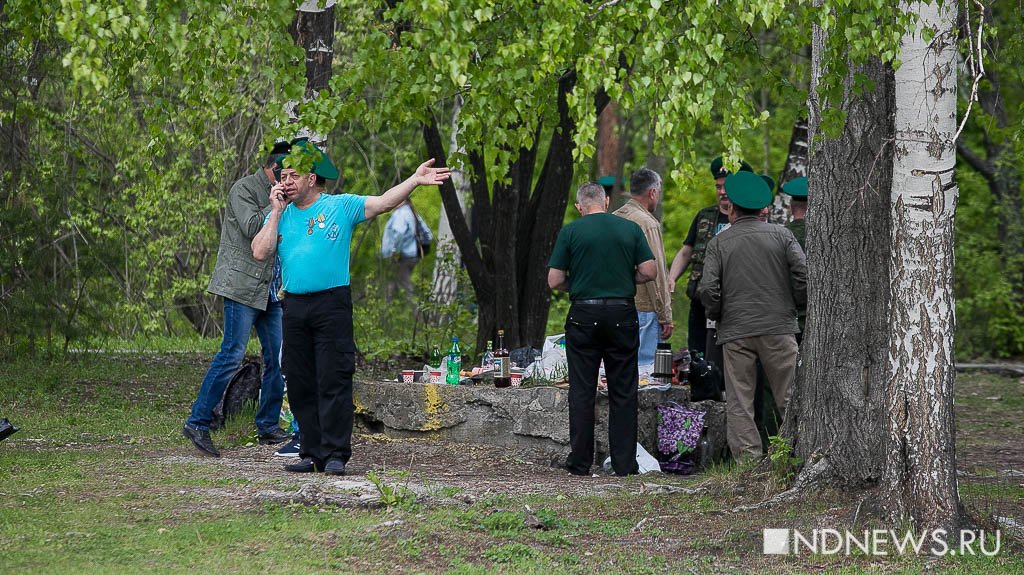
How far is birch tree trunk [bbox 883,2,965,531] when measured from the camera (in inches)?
234

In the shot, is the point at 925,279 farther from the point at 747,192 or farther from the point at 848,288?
the point at 747,192

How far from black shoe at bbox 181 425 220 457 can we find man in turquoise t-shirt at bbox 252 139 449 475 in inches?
45.0

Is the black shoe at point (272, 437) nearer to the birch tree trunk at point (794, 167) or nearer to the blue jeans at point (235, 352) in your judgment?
the blue jeans at point (235, 352)

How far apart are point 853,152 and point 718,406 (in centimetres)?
273

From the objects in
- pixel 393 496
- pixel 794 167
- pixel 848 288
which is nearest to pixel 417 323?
pixel 794 167

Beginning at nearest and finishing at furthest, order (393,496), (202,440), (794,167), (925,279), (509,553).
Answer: (509,553), (925,279), (393,496), (202,440), (794,167)

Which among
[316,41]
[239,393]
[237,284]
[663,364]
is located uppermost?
[316,41]

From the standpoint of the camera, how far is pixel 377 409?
958cm

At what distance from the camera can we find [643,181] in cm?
948

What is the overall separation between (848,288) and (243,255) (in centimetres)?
400

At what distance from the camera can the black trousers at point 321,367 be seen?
757 cm

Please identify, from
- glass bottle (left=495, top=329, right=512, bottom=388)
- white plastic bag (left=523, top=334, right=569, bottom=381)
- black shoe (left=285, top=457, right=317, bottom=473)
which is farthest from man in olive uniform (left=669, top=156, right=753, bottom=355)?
black shoe (left=285, top=457, right=317, bottom=473)

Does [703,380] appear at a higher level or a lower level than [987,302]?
lower

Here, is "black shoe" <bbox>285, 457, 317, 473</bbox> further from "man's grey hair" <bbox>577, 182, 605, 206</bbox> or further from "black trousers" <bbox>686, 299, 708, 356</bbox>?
"black trousers" <bbox>686, 299, 708, 356</bbox>
